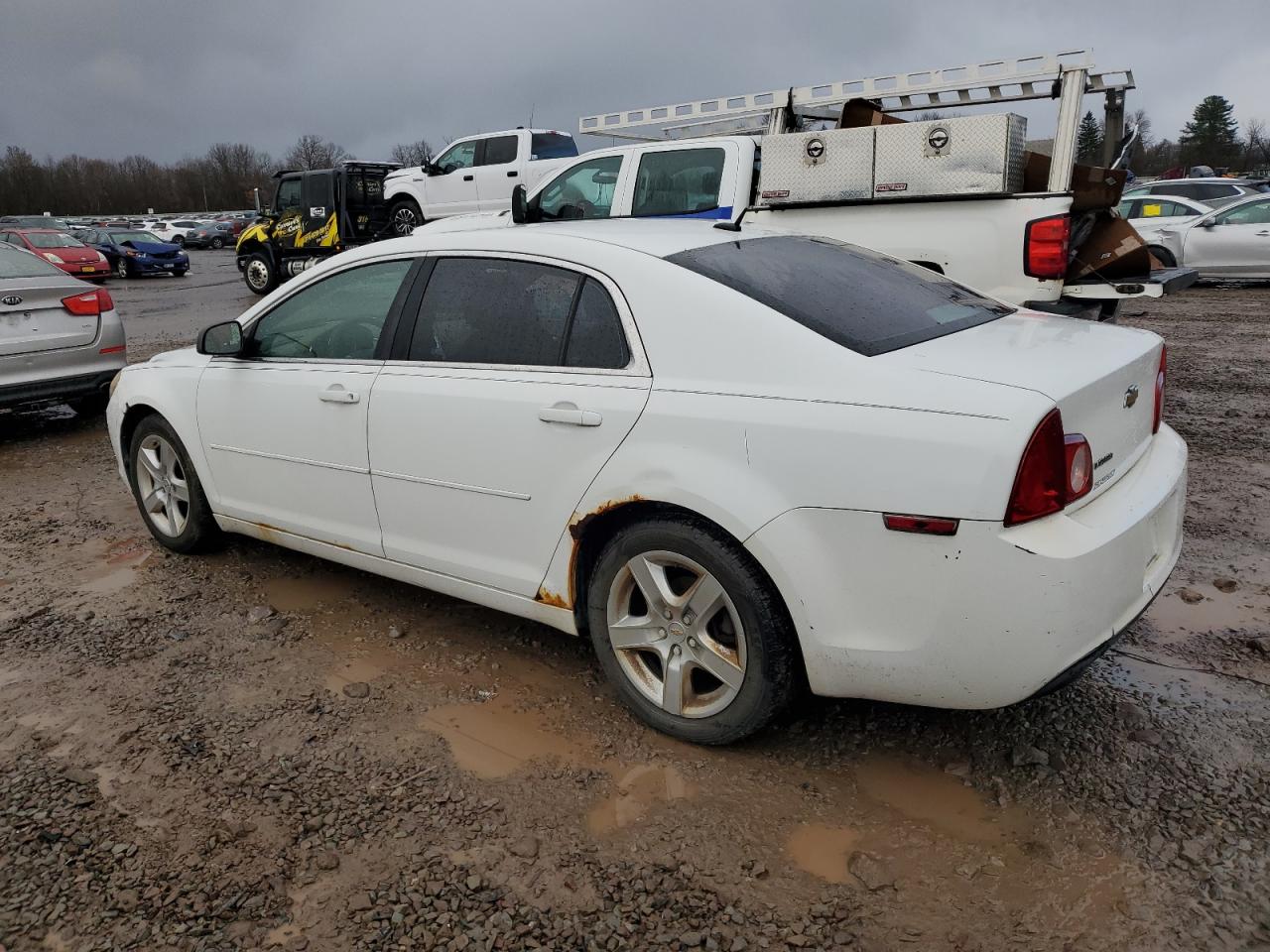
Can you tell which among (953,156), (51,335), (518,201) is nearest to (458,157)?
(51,335)

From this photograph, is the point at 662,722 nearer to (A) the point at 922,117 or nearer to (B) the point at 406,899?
(B) the point at 406,899

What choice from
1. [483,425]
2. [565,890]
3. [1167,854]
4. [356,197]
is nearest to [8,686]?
[483,425]

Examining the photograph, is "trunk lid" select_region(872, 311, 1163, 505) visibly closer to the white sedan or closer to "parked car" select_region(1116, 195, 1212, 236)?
the white sedan

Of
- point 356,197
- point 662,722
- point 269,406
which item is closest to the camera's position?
point 662,722

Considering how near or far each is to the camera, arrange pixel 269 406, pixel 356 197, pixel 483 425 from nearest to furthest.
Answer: pixel 483 425, pixel 269 406, pixel 356 197

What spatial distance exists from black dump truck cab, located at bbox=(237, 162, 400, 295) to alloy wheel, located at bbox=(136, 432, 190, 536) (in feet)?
42.0

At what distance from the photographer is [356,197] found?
1717 centimetres

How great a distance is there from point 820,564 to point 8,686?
2.98 metres

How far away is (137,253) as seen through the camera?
26.2m

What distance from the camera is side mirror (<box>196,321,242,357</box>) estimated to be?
4094 millimetres

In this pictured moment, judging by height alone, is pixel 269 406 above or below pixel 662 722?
above

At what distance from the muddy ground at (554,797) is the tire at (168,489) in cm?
49

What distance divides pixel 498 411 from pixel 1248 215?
47.9 ft

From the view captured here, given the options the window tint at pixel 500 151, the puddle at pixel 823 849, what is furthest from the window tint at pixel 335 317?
the window tint at pixel 500 151
